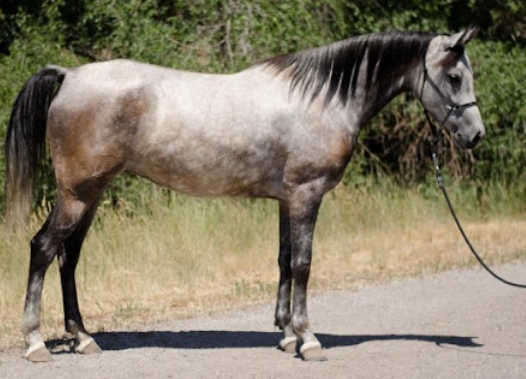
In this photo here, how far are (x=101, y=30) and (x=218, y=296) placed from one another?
485 centimetres

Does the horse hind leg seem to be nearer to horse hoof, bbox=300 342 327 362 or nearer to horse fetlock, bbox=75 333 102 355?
horse fetlock, bbox=75 333 102 355

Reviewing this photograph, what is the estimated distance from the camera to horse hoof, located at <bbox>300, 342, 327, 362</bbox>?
7059mm

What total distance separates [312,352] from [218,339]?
3.09 feet

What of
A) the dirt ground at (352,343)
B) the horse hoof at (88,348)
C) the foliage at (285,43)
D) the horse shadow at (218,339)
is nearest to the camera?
the dirt ground at (352,343)

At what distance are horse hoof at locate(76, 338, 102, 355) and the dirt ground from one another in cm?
7

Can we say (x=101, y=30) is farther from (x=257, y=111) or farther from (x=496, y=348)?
(x=496, y=348)

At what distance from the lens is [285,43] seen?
40.5ft

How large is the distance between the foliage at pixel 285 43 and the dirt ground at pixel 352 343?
3.41 m

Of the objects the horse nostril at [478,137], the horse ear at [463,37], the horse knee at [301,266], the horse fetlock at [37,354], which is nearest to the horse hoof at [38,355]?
the horse fetlock at [37,354]

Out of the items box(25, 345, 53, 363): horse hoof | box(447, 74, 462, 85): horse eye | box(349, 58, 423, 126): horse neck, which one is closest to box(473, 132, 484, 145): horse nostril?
box(447, 74, 462, 85): horse eye

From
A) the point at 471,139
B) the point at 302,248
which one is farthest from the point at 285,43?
the point at 302,248

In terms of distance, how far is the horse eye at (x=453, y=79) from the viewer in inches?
290

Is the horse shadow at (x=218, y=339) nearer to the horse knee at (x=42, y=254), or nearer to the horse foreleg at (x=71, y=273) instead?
the horse foreleg at (x=71, y=273)

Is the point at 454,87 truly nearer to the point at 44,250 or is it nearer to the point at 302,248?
the point at 302,248
